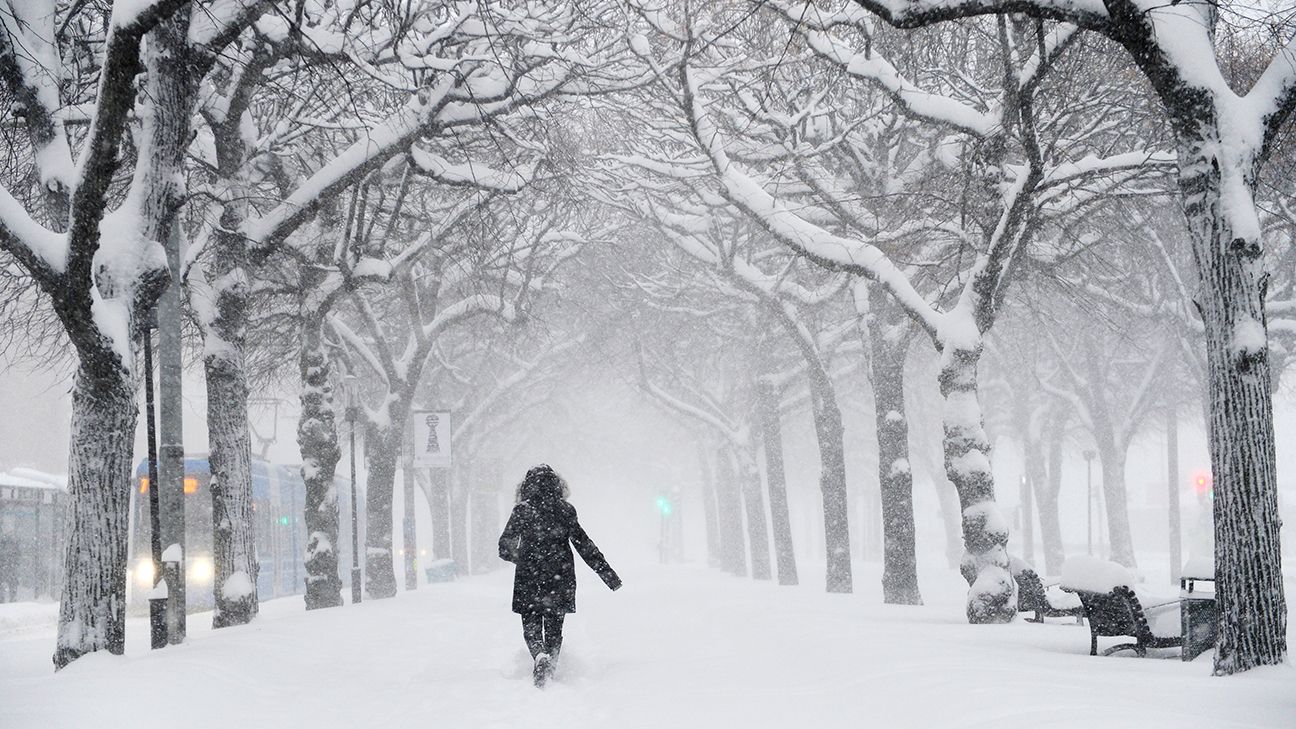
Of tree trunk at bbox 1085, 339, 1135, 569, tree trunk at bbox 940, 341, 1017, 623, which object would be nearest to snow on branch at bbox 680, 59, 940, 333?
tree trunk at bbox 940, 341, 1017, 623

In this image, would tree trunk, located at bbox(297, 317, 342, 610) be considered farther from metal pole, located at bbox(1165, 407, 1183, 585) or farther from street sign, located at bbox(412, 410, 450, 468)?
metal pole, located at bbox(1165, 407, 1183, 585)

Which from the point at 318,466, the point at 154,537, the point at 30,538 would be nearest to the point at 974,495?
the point at 154,537

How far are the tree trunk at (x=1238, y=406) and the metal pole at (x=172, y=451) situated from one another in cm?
808

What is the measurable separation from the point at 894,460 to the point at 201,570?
13099mm

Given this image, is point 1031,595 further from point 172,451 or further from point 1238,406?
point 172,451

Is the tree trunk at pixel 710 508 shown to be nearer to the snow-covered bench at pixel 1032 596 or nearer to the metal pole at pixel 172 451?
the snow-covered bench at pixel 1032 596

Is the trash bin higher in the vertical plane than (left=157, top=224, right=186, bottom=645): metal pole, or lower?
lower

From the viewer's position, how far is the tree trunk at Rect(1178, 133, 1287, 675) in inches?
255

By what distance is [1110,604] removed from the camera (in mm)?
8320

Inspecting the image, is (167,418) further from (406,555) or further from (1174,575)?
(1174,575)

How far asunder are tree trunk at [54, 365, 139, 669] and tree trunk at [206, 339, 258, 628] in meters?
3.66

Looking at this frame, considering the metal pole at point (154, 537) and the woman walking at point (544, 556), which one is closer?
the metal pole at point (154, 537)

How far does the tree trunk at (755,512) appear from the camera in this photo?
26.4 m

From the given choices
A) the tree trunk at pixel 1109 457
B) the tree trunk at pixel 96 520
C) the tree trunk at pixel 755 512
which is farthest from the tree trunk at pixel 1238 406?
the tree trunk at pixel 755 512
